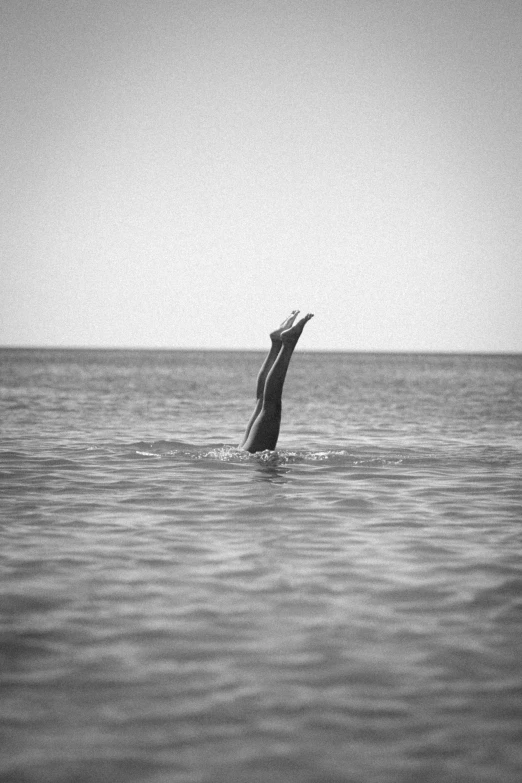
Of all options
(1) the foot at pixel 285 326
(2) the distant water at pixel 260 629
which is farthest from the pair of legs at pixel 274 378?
(2) the distant water at pixel 260 629

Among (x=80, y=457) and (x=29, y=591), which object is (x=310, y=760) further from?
(x=80, y=457)

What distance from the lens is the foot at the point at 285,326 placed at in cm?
1455

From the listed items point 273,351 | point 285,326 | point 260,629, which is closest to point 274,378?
point 273,351

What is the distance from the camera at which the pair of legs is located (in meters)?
14.2

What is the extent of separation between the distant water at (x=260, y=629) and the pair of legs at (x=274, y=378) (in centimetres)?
130

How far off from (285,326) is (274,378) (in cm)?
121

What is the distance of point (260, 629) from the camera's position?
6.64m

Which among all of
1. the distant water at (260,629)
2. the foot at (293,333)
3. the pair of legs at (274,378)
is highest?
the foot at (293,333)

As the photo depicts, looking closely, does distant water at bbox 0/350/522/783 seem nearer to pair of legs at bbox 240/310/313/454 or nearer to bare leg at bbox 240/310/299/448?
pair of legs at bbox 240/310/313/454

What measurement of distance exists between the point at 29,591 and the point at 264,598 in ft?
7.25

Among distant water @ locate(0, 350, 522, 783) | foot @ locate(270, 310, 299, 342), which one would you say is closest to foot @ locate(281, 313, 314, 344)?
foot @ locate(270, 310, 299, 342)

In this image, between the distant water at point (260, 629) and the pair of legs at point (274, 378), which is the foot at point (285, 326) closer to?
the pair of legs at point (274, 378)

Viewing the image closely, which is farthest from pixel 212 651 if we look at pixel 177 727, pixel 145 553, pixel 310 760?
pixel 145 553

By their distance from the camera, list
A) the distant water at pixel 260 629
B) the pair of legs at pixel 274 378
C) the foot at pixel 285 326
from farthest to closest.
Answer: the foot at pixel 285 326 < the pair of legs at pixel 274 378 < the distant water at pixel 260 629
